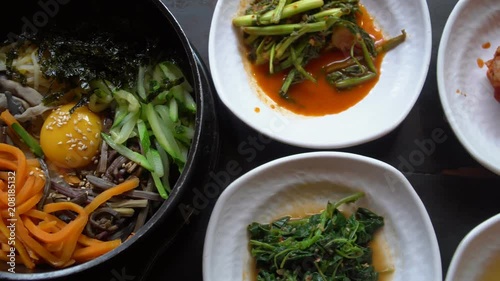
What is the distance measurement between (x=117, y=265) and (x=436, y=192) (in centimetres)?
149

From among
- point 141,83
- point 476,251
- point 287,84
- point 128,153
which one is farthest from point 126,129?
point 476,251

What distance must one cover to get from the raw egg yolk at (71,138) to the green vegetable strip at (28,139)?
0.03 metres

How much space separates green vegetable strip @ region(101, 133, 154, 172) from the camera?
2275 millimetres

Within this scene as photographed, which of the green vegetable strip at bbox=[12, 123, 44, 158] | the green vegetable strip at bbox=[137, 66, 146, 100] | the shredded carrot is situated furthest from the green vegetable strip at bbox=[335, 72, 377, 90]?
the green vegetable strip at bbox=[12, 123, 44, 158]

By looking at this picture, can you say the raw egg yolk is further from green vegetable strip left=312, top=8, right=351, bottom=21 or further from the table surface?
green vegetable strip left=312, top=8, right=351, bottom=21

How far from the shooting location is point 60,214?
229 centimetres

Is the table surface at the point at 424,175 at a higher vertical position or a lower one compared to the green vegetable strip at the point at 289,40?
lower

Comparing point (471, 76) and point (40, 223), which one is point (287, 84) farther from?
point (40, 223)

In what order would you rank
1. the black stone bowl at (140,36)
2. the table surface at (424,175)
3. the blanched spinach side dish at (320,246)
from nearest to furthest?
the black stone bowl at (140,36)
the blanched spinach side dish at (320,246)
the table surface at (424,175)

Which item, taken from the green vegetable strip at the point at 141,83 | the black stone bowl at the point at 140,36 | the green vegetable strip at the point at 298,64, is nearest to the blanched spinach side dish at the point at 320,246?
the black stone bowl at the point at 140,36

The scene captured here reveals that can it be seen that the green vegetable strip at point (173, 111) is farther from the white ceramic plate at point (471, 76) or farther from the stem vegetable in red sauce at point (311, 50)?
the white ceramic plate at point (471, 76)

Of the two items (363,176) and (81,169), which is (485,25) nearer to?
(363,176)

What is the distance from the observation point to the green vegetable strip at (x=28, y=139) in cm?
234

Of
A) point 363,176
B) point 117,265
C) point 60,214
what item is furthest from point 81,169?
point 363,176
